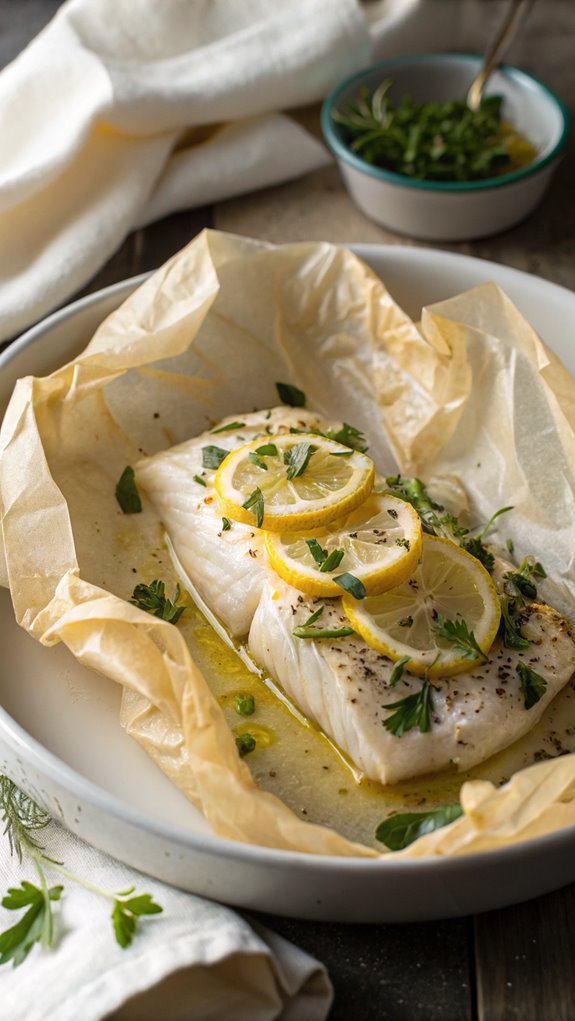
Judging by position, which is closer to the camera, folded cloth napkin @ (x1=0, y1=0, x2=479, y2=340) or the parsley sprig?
the parsley sprig

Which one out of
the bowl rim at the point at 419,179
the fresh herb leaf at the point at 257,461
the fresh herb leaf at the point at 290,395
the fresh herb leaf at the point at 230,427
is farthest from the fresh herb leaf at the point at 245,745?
the bowl rim at the point at 419,179

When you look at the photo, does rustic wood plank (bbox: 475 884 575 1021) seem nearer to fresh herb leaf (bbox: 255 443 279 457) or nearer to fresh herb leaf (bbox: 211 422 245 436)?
fresh herb leaf (bbox: 255 443 279 457)

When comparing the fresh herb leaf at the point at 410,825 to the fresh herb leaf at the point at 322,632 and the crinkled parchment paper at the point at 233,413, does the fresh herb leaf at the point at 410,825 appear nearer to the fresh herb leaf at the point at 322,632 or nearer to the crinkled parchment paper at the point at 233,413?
the crinkled parchment paper at the point at 233,413

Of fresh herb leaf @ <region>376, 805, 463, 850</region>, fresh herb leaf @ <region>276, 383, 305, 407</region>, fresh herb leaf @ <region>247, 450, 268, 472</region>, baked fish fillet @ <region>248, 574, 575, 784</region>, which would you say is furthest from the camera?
fresh herb leaf @ <region>276, 383, 305, 407</region>

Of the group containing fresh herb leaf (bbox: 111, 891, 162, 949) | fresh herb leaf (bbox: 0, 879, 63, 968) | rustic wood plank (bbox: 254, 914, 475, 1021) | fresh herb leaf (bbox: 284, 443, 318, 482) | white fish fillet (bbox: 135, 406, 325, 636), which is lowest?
rustic wood plank (bbox: 254, 914, 475, 1021)

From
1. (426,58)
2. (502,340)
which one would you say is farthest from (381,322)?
(426,58)

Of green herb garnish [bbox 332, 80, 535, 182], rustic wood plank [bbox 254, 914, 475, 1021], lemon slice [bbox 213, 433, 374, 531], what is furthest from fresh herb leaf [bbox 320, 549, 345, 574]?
green herb garnish [bbox 332, 80, 535, 182]
